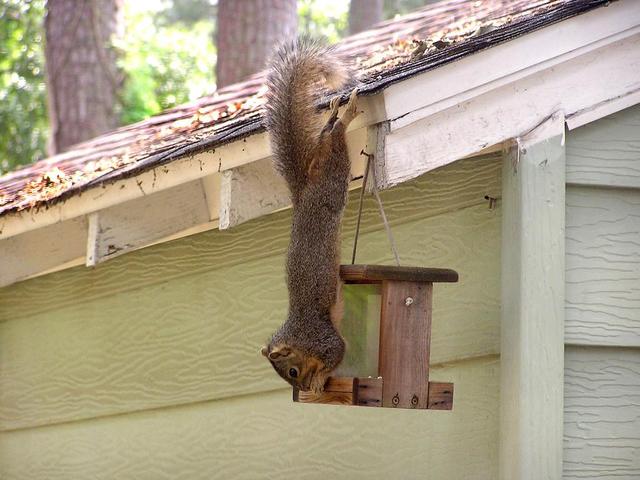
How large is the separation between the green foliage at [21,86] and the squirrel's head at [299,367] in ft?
35.2

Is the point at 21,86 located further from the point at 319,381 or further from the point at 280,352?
the point at 319,381

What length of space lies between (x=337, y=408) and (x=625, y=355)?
842 mm

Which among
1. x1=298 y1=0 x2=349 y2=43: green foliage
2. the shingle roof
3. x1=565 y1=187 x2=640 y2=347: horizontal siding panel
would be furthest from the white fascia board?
x1=298 y1=0 x2=349 y2=43: green foliage

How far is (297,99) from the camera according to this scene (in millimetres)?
2654

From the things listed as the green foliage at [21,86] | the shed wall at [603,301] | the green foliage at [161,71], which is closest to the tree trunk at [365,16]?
the green foliage at [161,71]

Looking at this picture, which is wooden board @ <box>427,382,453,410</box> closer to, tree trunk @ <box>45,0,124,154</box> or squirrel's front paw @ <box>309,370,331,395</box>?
squirrel's front paw @ <box>309,370,331,395</box>

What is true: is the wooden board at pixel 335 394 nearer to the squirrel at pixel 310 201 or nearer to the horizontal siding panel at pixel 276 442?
the squirrel at pixel 310 201

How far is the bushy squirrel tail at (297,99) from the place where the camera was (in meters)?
2.60

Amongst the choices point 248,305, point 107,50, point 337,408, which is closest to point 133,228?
point 248,305

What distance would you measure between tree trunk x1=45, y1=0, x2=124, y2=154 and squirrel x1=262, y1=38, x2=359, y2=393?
7175 millimetres

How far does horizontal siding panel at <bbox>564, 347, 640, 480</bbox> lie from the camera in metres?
2.58

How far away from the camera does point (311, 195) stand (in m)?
2.55

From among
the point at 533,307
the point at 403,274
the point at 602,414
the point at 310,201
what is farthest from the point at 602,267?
the point at 310,201

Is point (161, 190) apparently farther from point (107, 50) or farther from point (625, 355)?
point (107, 50)
